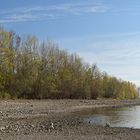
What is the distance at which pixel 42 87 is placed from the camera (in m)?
89.7

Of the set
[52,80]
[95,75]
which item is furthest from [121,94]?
[52,80]

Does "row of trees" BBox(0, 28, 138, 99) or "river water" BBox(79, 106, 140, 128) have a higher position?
"row of trees" BBox(0, 28, 138, 99)

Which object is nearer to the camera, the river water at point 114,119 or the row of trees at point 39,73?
the river water at point 114,119

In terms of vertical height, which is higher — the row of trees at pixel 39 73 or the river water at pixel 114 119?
the row of trees at pixel 39 73

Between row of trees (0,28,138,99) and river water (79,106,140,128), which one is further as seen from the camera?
row of trees (0,28,138,99)

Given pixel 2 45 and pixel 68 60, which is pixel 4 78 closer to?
pixel 2 45

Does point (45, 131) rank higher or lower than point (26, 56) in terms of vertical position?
lower

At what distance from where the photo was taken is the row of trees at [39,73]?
79562mm

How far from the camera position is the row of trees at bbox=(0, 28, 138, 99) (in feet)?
261

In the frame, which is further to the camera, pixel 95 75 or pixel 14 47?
pixel 95 75

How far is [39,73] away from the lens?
8944 cm

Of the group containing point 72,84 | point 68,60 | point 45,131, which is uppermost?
point 68,60

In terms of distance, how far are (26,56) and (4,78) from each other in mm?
7643

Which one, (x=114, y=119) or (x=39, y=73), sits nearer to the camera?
(x=114, y=119)
